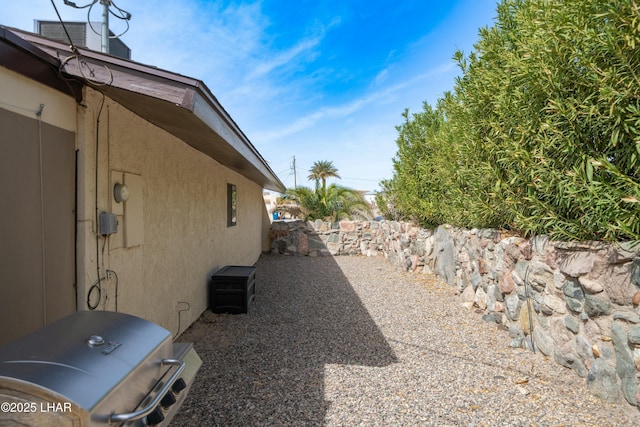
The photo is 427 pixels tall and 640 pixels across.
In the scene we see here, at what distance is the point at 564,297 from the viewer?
3670 millimetres

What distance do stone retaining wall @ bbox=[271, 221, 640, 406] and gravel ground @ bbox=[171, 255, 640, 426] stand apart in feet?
0.69

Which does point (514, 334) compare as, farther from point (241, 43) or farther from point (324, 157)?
point (324, 157)

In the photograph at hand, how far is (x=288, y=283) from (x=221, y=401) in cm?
518

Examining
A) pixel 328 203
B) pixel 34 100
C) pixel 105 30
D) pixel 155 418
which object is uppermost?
pixel 105 30

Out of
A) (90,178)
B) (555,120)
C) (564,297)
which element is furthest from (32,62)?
(564,297)

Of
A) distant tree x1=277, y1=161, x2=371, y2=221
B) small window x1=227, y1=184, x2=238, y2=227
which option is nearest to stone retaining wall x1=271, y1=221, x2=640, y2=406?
small window x1=227, y1=184, x2=238, y2=227

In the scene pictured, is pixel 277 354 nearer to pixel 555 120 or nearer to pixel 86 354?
pixel 86 354

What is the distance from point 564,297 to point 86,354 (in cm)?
433

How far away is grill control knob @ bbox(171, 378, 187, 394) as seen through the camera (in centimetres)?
191

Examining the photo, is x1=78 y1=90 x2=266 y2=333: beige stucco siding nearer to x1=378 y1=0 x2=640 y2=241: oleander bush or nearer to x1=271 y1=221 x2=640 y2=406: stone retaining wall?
x1=378 y1=0 x2=640 y2=241: oleander bush

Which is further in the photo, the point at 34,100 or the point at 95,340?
the point at 34,100

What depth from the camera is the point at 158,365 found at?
5.91 feet

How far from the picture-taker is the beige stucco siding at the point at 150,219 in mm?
2742

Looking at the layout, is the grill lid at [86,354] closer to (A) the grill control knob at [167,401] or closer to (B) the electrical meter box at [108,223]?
(A) the grill control knob at [167,401]
